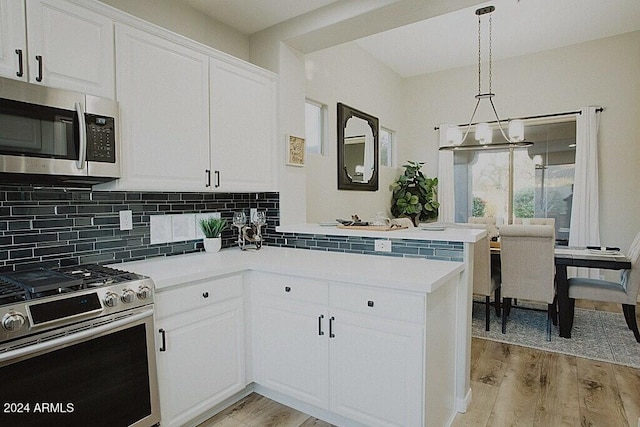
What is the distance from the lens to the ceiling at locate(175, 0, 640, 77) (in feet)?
9.57

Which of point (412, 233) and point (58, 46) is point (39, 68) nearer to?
point (58, 46)

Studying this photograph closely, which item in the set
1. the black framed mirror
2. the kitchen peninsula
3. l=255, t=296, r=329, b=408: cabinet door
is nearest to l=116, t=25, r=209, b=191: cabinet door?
the kitchen peninsula

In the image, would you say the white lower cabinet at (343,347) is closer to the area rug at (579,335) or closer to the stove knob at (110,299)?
the stove knob at (110,299)

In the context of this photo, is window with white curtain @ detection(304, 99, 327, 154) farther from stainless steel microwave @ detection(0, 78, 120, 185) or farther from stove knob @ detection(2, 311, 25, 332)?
stove knob @ detection(2, 311, 25, 332)

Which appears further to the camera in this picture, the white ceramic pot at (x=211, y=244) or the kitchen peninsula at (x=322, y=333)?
the white ceramic pot at (x=211, y=244)

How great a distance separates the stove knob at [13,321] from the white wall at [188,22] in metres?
1.95

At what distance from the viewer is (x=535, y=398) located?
2488mm

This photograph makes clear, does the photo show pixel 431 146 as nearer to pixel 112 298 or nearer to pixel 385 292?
pixel 385 292

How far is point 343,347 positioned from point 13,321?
1.46 meters

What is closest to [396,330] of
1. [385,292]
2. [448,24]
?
[385,292]

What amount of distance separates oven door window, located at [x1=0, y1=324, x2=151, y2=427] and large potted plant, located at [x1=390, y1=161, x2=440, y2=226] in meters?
4.56

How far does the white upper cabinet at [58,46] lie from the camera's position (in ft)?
5.51

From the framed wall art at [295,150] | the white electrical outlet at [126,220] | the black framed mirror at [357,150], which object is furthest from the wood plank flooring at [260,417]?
the black framed mirror at [357,150]

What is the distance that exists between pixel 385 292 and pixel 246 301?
0.99 metres
